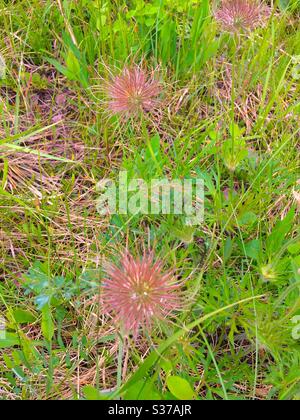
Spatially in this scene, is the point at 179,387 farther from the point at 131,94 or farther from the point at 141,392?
the point at 131,94

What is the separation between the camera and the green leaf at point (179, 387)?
4.36ft

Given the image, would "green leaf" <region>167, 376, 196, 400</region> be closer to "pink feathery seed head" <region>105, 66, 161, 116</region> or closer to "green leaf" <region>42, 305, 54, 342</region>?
"green leaf" <region>42, 305, 54, 342</region>

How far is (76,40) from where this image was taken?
204 centimetres

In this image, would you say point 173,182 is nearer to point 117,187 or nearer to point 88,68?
point 117,187

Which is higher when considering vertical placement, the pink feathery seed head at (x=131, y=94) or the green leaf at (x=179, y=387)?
the pink feathery seed head at (x=131, y=94)

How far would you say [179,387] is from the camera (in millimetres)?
1333

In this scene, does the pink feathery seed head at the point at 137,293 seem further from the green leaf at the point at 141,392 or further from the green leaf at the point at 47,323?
the green leaf at the point at 47,323

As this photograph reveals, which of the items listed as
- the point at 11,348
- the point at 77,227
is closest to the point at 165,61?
the point at 77,227

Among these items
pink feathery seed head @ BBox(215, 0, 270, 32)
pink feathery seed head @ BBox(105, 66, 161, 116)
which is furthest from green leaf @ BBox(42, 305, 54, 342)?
pink feathery seed head @ BBox(215, 0, 270, 32)

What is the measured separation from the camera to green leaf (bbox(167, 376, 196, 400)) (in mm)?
1330

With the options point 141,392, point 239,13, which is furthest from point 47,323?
point 239,13

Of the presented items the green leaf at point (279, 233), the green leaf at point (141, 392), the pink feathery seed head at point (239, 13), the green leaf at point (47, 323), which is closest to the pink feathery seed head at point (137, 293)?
the green leaf at point (141, 392)

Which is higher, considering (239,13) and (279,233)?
(239,13)

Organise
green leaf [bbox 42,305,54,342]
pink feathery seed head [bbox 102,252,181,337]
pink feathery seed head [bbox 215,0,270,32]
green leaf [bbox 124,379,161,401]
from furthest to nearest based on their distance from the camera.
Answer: pink feathery seed head [bbox 215,0,270,32], green leaf [bbox 42,305,54,342], green leaf [bbox 124,379,161,401], pink feathery seed head [bbox 102,252,181,337]
